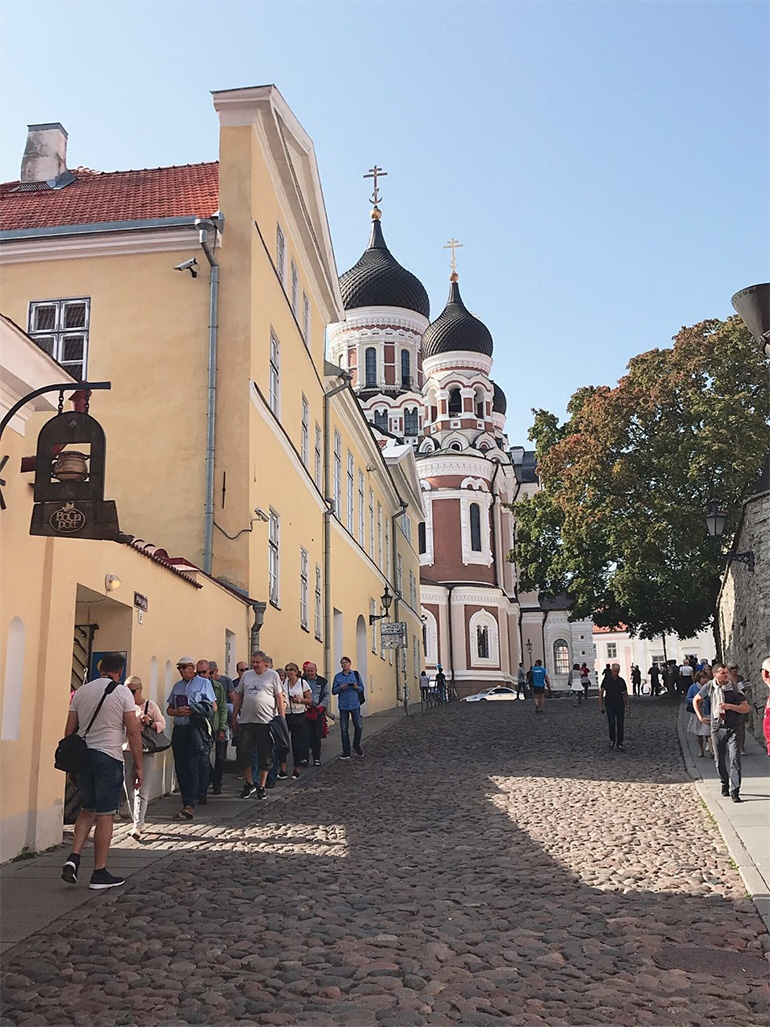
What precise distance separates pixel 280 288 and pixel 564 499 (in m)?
16.1

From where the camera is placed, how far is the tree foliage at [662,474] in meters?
31.6

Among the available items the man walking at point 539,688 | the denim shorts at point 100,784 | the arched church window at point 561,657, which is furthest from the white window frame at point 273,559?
the arched church window at point 561,657

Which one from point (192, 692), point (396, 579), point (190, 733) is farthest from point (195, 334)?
point (396, 579)

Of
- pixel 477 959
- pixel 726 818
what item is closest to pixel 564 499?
pixel 726 818

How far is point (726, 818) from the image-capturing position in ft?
35.8

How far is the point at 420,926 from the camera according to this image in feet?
22.5

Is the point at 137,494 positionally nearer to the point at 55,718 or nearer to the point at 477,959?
the point at 55,718

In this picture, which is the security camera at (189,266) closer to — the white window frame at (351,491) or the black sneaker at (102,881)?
the white window frame at (351,491)

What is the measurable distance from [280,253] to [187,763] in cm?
1265

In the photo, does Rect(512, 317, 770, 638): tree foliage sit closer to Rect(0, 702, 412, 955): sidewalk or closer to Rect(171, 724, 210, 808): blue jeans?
Rect(0, 702, 412, 955): sidewalk

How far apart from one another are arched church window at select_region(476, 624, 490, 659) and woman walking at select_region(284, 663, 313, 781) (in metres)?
44.7

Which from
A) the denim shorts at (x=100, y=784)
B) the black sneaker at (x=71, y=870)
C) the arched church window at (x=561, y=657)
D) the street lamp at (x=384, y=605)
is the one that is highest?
the arched church window at (x=561, y=657)

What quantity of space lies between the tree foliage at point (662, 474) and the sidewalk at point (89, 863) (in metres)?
20.2

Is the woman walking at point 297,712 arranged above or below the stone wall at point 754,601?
below
